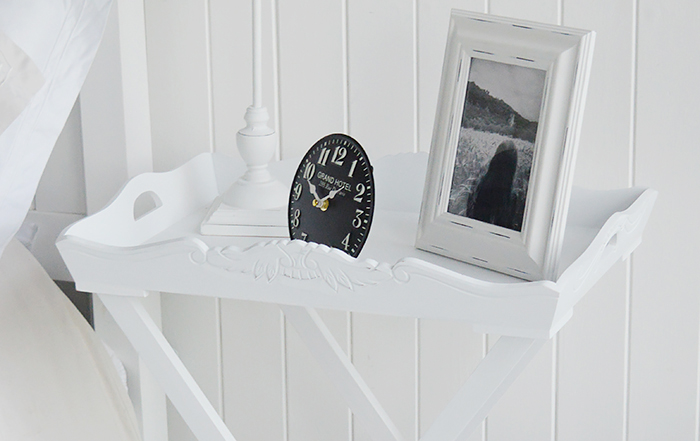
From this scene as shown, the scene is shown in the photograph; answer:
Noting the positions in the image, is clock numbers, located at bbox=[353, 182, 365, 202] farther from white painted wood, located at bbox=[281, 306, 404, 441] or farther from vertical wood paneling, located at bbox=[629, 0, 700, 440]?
vertical wood paneling, located at bbox=[629, 0, 700, 440]

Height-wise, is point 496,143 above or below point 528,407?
above

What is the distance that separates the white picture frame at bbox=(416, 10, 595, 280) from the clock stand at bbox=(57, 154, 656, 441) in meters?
0.03

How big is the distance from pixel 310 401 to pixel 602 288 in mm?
468

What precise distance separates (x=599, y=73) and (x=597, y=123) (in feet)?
0.21

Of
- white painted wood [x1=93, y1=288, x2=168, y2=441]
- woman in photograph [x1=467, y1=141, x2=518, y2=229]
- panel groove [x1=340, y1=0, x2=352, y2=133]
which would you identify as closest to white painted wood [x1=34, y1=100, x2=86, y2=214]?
white painted wood [x1=93, y1=288, x2=168, y2=441]

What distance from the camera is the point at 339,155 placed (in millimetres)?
834

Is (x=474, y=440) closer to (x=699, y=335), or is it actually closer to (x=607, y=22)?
(x=699, y=335)

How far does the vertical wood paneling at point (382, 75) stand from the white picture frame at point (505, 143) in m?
0.20

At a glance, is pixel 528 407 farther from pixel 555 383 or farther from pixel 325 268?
pixel 325 268

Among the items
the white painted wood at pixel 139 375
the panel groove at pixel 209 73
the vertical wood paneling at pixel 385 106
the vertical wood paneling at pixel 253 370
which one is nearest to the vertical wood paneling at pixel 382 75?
the vertical wood paneling at pixel 385 106

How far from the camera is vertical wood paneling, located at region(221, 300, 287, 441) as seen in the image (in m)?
1.17

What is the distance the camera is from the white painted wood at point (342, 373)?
3.40 feet

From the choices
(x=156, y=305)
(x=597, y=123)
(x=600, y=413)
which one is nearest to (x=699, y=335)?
(x=600, y=413)

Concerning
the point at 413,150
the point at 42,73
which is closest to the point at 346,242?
the point at 413,150
